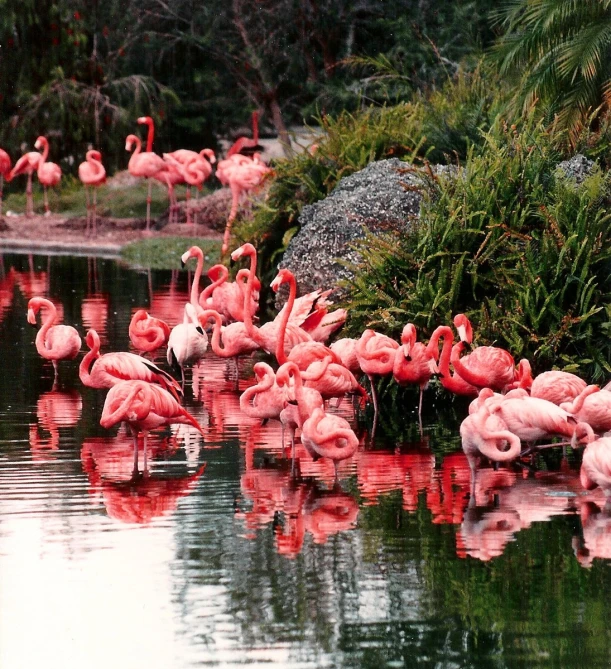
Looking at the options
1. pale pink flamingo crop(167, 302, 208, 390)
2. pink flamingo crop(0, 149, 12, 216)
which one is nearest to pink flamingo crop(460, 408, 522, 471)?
pale pink flamingo crop(167, 302, 208, 390)

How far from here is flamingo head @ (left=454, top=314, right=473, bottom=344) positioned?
9.37 m

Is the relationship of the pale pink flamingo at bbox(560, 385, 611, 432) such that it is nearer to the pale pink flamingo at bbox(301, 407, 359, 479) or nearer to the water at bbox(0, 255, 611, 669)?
the water at bbox(0, 255, 611, 669)

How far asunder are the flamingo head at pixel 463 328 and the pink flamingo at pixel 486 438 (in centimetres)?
185

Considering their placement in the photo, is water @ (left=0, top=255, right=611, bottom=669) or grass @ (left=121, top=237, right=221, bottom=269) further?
grass @ (left=121, top=237, right=221, bottom=269)

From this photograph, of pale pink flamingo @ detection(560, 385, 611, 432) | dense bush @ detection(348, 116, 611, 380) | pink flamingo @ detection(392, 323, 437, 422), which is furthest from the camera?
dense bush @ detection(348, 116, 611, 380)

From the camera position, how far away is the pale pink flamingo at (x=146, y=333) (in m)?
11.5

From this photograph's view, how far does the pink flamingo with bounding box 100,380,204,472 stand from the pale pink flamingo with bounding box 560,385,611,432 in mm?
2247

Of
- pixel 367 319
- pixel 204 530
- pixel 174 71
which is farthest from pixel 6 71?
pixel 204 530

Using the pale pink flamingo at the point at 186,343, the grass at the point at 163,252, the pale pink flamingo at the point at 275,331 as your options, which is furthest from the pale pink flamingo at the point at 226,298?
the grass at the point at 163,252

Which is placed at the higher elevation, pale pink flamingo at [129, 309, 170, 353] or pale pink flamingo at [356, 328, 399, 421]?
pale pink flamingo at [129, 309, 170, 353]

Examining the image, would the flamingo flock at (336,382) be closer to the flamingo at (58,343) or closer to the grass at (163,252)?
the flamingo at (58,343)

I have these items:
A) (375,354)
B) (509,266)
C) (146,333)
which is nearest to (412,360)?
(375,354)

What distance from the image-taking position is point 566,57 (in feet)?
46.5

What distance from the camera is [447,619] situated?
5.61 meters
